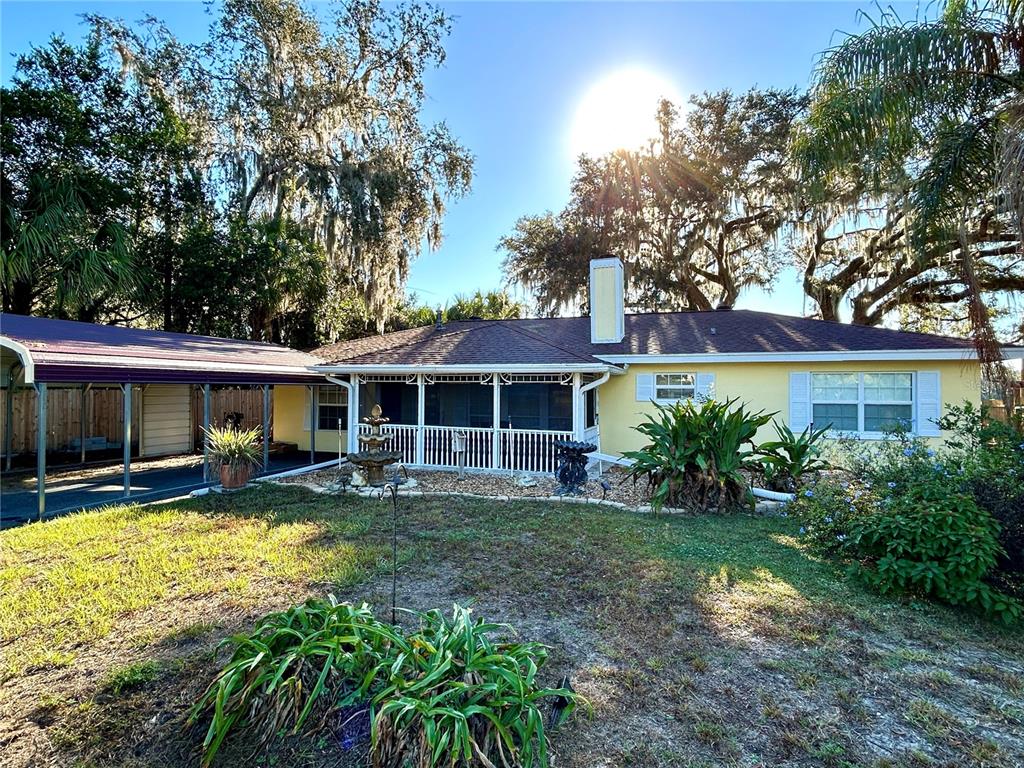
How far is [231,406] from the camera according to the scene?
46.5 ft

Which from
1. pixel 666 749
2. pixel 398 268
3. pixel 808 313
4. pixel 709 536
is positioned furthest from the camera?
pixel 808 313

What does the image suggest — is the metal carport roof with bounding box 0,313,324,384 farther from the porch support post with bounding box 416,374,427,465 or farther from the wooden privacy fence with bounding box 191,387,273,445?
the porch support post with bounding box 416,374,427,465

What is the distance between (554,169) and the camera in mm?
19500

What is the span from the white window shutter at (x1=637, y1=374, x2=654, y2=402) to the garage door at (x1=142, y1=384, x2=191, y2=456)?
11.7m

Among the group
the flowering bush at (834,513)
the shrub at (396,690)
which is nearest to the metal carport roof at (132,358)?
the shrub at (396,690)

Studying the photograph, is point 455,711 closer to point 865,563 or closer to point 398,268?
point 865,563

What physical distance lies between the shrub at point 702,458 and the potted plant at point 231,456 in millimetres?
6797

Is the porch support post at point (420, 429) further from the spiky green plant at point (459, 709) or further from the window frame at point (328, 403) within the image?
the spiky green plant at point (459, 709)

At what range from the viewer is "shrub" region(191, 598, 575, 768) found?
2.23 metres

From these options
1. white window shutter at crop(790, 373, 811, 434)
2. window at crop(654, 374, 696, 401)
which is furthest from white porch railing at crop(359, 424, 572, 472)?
white window shutter at crop(790, 373, 811, 434)

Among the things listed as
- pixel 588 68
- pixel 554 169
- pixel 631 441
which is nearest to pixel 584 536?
pixel 631 441

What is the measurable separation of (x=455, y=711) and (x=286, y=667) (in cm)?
96

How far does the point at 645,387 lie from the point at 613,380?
0.75m

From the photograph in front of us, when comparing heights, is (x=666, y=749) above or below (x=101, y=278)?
below
